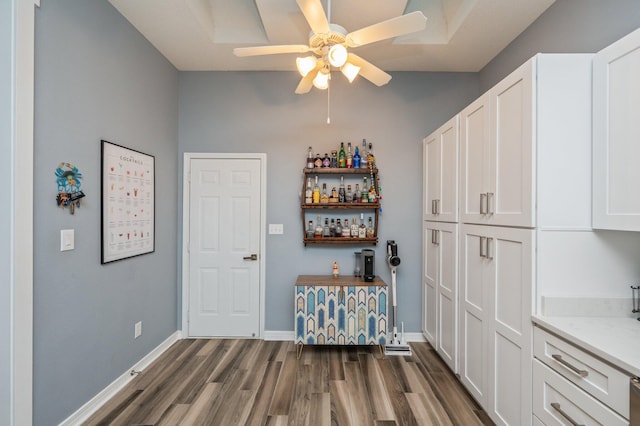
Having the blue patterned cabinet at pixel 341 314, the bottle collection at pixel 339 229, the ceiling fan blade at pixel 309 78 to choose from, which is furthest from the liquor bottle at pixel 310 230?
the ceiling fan blade at pixel 309 78

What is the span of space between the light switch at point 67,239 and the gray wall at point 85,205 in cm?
3

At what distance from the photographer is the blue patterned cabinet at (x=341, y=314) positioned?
289cm

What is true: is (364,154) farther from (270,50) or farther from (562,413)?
(562,413)

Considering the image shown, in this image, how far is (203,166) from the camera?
334cm

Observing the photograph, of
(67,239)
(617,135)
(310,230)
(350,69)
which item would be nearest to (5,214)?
(67,239)

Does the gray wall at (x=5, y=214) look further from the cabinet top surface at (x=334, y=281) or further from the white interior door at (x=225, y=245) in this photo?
the cabinet top surface at (x=334, y=281)

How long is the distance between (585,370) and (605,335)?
19 cm

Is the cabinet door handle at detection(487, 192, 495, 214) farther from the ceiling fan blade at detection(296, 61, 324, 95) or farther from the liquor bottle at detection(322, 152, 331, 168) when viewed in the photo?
the liquor bottle at detection(322, 152, 331, 168)

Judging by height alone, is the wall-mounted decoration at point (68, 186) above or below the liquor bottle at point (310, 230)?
above

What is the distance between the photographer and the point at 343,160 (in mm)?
3189

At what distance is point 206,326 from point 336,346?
1.41 m

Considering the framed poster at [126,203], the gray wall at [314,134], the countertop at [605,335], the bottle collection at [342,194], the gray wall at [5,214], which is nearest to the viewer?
the countertop at [605,335]

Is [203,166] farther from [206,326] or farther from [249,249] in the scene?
[206,326]

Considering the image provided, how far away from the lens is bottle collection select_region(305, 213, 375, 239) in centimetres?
318
